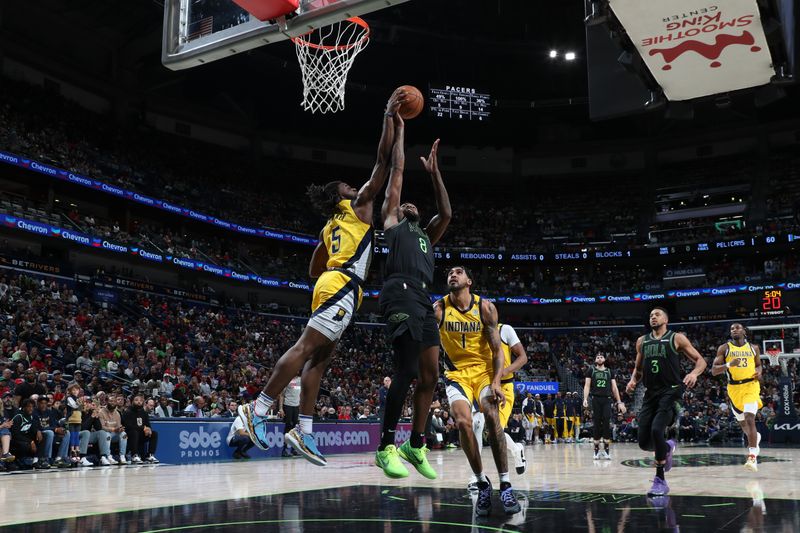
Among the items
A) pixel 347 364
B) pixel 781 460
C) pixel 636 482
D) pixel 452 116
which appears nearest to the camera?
pixel 636 482

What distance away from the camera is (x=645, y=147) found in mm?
45281

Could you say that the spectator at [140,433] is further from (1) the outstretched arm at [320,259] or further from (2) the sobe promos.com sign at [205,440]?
(1) the outstretched arm at [320,259]

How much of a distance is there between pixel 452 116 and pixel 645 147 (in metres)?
15.2

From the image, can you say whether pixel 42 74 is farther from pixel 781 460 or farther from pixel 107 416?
pixel 781 460

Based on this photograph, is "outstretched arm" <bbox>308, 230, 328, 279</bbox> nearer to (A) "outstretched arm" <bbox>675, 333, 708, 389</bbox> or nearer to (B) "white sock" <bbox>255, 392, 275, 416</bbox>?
(B) "white sock" <bbox>255, 392, 275, 416</bbox>

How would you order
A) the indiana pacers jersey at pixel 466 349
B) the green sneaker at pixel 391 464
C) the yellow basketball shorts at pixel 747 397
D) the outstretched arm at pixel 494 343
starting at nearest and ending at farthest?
the green sneaker at pixel 391 464 < the outstretched arm at pixel 494 343 < the indiana pacers jersey at pixel 466 349 < the yellow basketball shorts at pixel 747 397

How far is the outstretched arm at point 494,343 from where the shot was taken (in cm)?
659

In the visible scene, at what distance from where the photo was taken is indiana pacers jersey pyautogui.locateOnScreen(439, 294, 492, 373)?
7246mm

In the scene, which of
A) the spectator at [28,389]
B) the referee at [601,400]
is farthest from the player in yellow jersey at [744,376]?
the spectator at [28,389]

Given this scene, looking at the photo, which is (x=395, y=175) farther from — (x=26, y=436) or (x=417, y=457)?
(x=26, y=436)

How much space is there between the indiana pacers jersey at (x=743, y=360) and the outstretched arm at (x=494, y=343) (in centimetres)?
673

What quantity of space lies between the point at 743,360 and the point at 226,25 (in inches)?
388

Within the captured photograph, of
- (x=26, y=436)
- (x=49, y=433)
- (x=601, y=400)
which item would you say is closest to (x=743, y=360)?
(x=601, y=400)

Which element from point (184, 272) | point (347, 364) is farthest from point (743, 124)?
point (184, 272)
